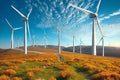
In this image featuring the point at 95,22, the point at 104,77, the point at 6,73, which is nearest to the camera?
the point at 104,77

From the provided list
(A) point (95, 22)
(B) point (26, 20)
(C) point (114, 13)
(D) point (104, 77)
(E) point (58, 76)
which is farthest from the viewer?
(B) point (26, 20)

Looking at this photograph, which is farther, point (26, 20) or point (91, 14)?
point (26, 20)

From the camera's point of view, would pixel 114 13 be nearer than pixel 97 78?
No

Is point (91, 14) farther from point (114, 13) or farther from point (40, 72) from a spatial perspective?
point (40, 72)

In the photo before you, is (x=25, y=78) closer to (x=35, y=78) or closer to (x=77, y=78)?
(x=35, y=78)

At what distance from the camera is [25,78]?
29.1 meters

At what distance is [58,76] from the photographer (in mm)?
29688

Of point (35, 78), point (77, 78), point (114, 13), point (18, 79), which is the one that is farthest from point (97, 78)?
point (114, 13)

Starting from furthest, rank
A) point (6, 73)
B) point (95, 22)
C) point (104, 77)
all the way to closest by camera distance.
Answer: point (95, 22), point (6, 73), point (104, 77)

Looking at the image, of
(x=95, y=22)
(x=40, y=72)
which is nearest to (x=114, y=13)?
(x=95, y=22)

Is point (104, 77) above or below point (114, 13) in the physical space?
below

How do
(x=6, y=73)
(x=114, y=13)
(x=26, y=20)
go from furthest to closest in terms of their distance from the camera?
1. (x=26, y=20)
2. (x=114, y=13)
3. (x=6, y=73)

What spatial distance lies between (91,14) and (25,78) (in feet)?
226

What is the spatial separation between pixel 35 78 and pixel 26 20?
85075 millimetres
